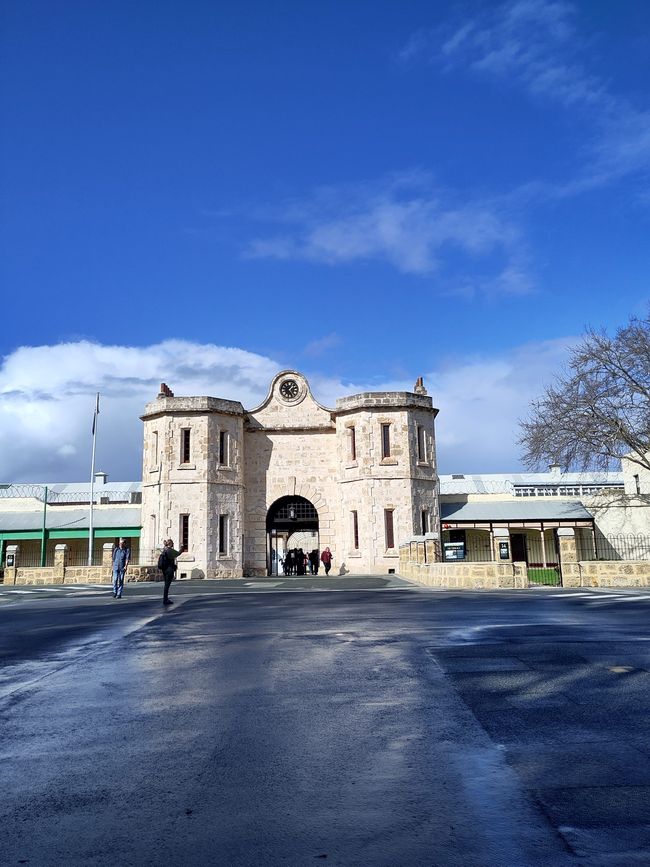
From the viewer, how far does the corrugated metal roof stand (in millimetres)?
41594

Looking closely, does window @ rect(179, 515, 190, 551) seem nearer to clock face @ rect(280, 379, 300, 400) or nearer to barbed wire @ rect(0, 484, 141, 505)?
barbed wire @ rect(0, 484, 141, 505)

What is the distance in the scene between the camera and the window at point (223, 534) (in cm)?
3903

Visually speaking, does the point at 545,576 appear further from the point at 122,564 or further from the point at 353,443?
the point at 122,564

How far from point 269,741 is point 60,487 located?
51.7 m

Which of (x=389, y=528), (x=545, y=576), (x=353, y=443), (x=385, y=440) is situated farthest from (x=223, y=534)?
(x=545, y=576)

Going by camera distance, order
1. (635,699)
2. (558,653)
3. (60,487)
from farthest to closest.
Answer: (60,487) < (558,653) < (635,699)

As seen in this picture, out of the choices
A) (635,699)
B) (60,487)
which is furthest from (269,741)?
(60,487)

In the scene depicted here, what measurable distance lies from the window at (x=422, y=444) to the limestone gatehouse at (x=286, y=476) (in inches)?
2.5

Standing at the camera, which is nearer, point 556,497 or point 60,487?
point 556,497

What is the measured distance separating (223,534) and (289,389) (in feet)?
30.2

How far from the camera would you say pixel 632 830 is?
3.17m

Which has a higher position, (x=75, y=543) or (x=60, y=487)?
(x=60, y=487)

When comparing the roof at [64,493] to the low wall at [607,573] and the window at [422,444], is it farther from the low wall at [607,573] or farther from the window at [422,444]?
the low wall at [607,573]

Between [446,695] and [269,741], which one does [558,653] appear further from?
[269,741]
